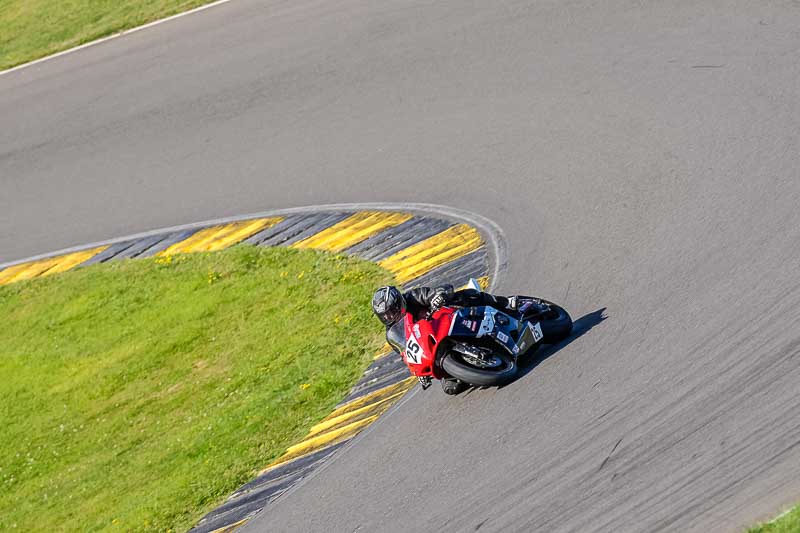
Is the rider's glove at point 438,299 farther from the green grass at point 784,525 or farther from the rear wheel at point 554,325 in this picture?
the green grass at point 784,525

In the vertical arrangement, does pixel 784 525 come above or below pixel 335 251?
above

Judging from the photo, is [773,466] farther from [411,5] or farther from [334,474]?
[411,5]

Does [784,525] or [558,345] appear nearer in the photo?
[784,525]

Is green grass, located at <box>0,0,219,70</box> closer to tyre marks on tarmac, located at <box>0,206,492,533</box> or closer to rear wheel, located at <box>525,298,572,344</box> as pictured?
tyre marks on tarmac, located at <box>0,206,492,533</box>

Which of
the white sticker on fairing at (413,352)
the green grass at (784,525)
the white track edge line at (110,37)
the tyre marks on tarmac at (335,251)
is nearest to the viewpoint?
the green grass at (784,525)

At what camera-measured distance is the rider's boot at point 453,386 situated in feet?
37.7

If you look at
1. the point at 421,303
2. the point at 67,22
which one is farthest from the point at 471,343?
the point at 67,22

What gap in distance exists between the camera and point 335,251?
51.3ft

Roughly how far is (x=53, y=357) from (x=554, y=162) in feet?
24.8

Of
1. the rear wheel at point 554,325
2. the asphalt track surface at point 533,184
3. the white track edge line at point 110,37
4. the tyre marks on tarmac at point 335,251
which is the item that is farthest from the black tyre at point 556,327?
the white track edge line at point 110,37

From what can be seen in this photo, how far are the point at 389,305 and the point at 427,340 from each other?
59 centimetres

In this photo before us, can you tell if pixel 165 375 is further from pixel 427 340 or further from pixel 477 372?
pixel 477 372

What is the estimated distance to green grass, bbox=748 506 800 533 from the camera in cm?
749

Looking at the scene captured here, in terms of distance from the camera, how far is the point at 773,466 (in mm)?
8445
